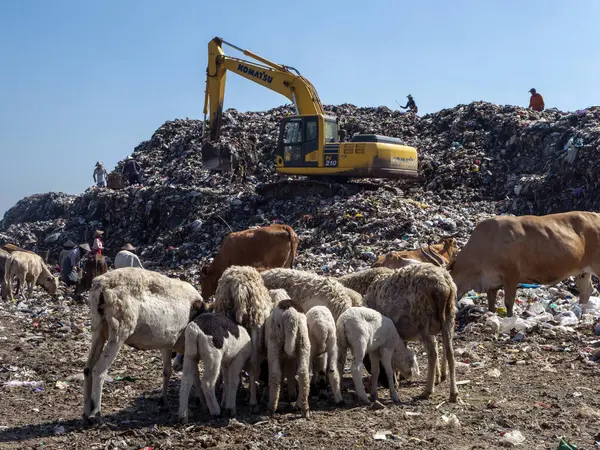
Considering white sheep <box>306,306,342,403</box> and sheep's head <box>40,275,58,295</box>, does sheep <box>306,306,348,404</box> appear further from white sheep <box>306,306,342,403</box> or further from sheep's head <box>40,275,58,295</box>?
sheep's head <box>40,275,58,295</box>

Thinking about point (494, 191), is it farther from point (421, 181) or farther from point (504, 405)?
point (504, 405)

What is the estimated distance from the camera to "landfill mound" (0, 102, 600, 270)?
18938 mm

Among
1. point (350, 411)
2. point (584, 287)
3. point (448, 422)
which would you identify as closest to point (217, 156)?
point (584, 287)

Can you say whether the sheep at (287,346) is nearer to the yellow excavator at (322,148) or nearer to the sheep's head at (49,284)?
the sheep's head at (49,284)

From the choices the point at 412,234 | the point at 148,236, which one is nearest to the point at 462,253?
the point at 412,234

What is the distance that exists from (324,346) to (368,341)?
0.46 m

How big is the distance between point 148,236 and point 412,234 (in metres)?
9.92

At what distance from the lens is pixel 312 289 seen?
8.40m

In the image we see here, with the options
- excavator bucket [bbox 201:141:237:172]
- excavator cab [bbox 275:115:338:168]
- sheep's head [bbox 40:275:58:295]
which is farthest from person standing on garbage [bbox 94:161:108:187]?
sheep's head [bbox 40:275:58:295]

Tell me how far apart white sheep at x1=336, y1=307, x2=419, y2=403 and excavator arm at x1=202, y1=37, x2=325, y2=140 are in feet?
53.8

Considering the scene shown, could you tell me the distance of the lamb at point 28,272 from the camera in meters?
15.6

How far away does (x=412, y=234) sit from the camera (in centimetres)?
1756

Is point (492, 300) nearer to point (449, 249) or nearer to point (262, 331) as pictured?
point (449, 249)

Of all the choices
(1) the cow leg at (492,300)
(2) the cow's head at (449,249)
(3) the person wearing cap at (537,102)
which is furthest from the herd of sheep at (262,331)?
(3) the person wearing cap at (537,102)
